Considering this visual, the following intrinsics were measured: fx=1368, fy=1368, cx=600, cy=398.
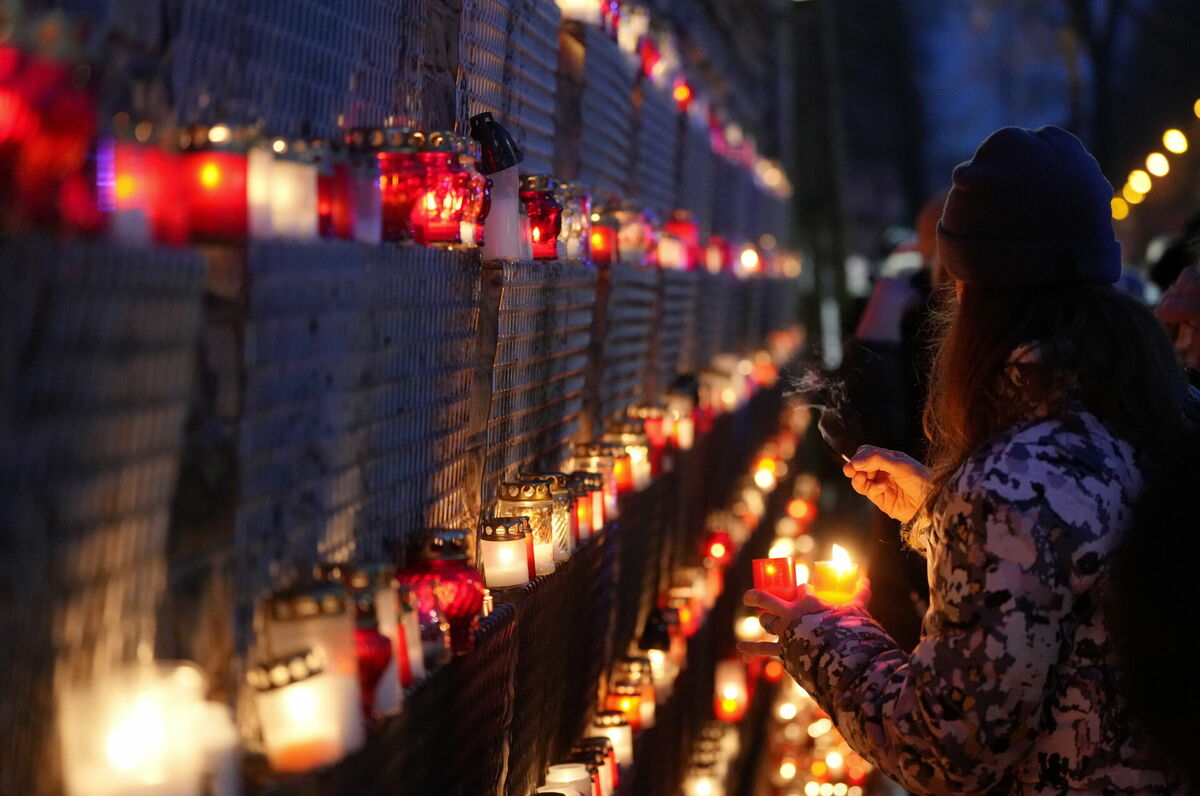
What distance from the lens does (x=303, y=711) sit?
1.68 m

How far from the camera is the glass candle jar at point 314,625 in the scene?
1.68m

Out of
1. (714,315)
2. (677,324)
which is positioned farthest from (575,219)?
(714,315)

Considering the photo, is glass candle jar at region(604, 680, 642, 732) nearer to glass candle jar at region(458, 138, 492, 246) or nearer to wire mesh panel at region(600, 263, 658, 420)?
wire mesh panel at region(600, 263, 658, 420)

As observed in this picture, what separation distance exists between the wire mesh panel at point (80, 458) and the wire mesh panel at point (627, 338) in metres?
3.02

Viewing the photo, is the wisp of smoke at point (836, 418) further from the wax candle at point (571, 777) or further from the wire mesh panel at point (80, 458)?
the wire mesh panel at point (80, 458)

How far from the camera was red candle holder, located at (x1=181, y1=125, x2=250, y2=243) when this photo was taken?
5.28ft

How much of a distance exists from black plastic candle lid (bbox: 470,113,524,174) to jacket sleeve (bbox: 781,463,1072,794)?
4.07 ft

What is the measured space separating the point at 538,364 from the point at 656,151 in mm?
2667

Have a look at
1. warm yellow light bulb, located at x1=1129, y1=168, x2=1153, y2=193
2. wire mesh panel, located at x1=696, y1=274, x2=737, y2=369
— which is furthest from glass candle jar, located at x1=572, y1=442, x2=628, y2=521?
warm yellow light bulb, located at x1=1129, y1=168, x2=1153, y2=193

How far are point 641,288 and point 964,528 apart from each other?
3.36 meters

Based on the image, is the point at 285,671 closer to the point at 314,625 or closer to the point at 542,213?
the point at 314,625

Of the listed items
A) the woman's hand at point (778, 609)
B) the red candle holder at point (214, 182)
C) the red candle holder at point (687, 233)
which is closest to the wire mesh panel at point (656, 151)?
the red candle holder at point (687, 233)

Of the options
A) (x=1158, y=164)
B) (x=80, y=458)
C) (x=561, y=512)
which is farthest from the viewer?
(x=1158, y=164)

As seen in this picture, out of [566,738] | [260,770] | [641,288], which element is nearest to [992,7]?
[641,288]
